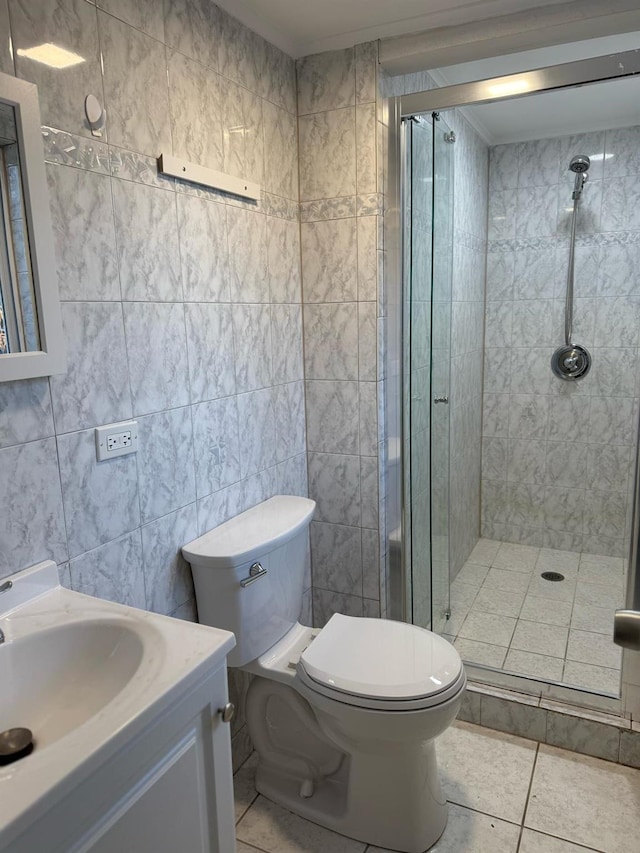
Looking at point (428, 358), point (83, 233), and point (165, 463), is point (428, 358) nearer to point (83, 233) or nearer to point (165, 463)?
point (165, 463)

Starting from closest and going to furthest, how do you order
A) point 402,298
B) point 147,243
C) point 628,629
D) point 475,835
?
point 628,629
point 147,243
point 475,835
point 402,298

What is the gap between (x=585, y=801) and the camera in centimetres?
183

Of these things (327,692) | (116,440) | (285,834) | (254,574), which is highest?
(116,440)

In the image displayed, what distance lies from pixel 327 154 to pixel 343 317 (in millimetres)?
564

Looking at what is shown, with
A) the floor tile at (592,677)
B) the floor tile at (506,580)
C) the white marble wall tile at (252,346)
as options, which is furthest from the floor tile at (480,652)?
the white marble wall tile at (252,346)

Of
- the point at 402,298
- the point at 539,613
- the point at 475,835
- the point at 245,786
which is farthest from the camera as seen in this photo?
the point at 539,613

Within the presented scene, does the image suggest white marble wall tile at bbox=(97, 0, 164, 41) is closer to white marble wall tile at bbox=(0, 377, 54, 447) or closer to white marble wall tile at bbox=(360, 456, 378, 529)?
white marble wall tile at bbox=(0, 377, 54, 447)

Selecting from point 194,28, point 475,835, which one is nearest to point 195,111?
point 194,28

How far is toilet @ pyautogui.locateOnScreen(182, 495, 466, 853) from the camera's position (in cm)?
157

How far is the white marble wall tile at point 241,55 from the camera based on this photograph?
1.74 metres

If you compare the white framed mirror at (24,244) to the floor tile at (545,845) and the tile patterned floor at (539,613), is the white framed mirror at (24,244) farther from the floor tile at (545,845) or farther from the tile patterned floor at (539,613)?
the tile patterned floor at (539,613)

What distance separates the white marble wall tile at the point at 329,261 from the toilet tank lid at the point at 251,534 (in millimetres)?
748

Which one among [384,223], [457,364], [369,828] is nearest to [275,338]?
[384,223]

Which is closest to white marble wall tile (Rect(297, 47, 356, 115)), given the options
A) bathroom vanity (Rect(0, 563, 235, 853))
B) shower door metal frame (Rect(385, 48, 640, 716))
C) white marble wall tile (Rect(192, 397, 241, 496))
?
shower door metal frame (Rect(385, 48, 640, 716))
